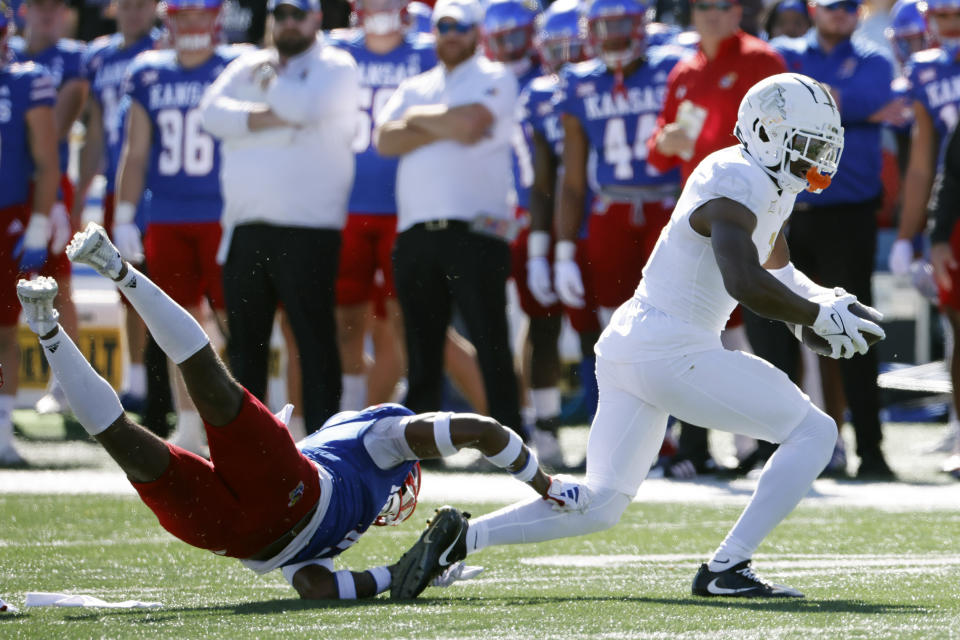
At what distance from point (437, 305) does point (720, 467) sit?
4.94ft

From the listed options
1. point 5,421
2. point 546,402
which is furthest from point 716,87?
point 5,421

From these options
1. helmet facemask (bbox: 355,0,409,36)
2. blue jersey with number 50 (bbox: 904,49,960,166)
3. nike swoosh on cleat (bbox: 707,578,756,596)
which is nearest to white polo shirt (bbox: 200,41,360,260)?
helmet facemask (bbox: 355,0,409,36)

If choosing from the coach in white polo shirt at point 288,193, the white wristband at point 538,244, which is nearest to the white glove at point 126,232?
the coach in white polo shirt at point 288,193

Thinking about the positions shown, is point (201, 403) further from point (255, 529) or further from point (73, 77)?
point (73, 77)

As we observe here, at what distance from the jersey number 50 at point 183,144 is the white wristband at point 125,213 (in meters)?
0.23

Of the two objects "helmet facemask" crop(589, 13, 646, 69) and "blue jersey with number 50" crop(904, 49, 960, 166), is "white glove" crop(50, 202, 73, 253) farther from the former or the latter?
"blue jersey with number 50" crop(904, 49, 960, 166)

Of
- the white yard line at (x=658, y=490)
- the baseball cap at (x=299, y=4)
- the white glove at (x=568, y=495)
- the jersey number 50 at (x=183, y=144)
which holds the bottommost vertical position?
the white yard line at (x=658, y=490)

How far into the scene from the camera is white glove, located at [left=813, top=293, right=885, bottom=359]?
14.1 feet

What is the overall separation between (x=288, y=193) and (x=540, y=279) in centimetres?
140

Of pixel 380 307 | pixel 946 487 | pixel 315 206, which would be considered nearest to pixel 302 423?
pixel 380 307

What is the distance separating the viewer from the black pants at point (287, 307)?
750 centimetres

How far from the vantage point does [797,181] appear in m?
4.66

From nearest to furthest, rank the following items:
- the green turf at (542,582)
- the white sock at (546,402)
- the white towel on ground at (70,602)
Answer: the green turf at (542,582)
the white towel on ground at (70,602)
the white sock at (546,402)

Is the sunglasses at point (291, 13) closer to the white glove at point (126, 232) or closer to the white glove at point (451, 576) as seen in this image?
the white glove at point (126, 232)
